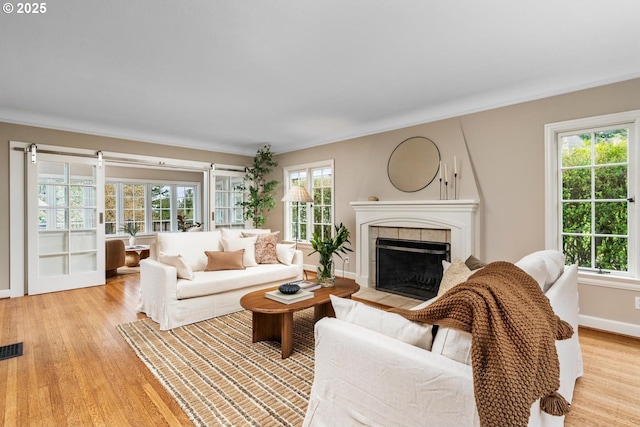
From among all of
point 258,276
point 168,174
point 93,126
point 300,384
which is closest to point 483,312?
point 300,384

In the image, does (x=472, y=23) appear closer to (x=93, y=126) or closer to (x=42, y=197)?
(x=93, y=126)

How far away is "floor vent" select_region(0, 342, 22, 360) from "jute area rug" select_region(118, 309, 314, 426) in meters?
0.72

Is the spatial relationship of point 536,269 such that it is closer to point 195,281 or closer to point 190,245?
point 195,281

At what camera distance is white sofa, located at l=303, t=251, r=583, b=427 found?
107 centimetres

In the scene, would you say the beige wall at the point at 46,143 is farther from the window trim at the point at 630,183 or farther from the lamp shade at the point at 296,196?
the window trim at the point at 630,183

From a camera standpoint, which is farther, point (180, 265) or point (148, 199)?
point (148, 199)

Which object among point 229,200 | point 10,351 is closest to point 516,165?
point 229,200

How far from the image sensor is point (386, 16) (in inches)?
80.1

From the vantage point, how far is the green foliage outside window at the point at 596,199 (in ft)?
9.62

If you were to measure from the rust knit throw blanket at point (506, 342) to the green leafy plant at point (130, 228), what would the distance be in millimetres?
7853

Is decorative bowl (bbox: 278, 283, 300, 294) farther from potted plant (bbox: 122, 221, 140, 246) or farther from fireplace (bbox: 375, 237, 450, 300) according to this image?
potted plant (bbox: 122, 221, 140, 246)

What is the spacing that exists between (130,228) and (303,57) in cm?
702

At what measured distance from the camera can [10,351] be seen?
255 centimetres

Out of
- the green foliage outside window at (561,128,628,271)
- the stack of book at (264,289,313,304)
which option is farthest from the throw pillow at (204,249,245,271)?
the green foliage outside window at (561,128,628,271)
